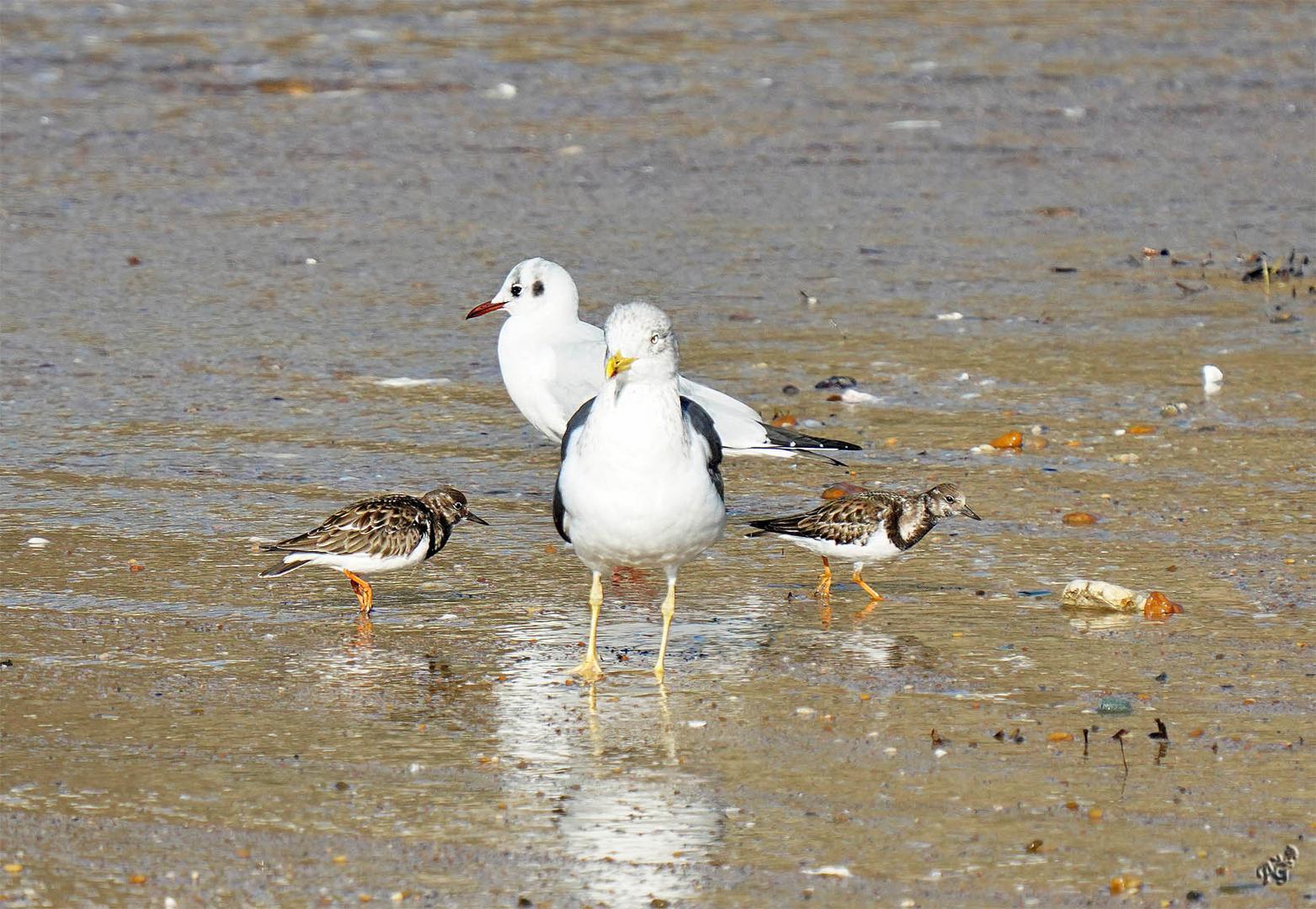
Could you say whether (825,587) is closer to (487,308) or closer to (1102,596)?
(1102,596)

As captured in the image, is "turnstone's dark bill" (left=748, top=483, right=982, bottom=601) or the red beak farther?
the red beak

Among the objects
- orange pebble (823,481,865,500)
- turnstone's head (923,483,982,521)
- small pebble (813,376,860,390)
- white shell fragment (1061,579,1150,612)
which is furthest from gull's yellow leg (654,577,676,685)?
small pebble (813,376,860,390)

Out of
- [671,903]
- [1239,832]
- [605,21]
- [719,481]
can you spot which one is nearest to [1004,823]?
[1239,832]

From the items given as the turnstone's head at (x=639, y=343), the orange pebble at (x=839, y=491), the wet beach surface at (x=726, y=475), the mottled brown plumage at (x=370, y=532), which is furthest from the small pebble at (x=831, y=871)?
the orange pebble at (x=839, y=491)

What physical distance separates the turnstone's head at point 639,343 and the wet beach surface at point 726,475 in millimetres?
867

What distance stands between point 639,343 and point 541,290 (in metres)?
3.05

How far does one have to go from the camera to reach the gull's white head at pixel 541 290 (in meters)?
8.68

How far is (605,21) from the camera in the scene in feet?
67.3

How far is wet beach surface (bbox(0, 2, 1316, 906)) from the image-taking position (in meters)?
4.64

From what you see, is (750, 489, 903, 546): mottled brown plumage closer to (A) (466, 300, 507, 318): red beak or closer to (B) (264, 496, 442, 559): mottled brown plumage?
(B) (264, 496, 442, 559): mottled brown plumage

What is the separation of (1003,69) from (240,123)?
6.61 m

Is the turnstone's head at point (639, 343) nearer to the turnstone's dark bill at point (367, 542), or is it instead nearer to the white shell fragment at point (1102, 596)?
the turnstone's dark bill at point (367, 542)

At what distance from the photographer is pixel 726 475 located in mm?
8188

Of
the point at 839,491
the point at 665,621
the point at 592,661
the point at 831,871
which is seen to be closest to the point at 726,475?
the point at 839,491
